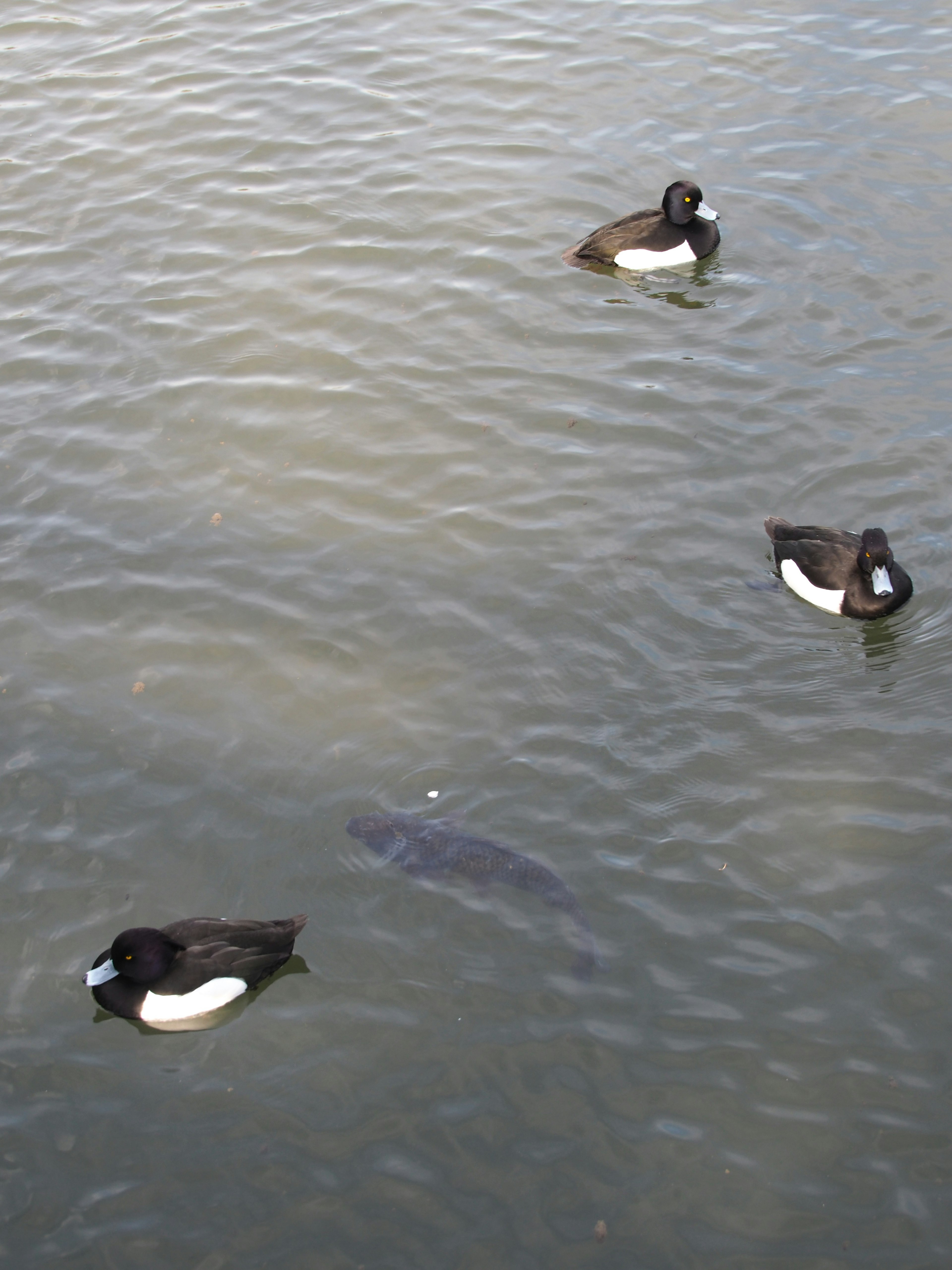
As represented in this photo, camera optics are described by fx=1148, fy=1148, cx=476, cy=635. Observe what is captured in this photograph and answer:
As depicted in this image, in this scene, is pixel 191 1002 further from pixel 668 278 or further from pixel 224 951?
pixel 668 278

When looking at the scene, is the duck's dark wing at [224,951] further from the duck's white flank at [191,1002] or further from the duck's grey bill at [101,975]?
the duck's grey bill at [101,975]

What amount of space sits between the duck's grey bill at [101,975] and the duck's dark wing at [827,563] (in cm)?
439

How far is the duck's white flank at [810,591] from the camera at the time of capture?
22.4 feet

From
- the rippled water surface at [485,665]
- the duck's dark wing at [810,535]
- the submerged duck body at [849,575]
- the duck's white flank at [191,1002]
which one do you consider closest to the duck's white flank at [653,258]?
the rippled water surface at [485,665]

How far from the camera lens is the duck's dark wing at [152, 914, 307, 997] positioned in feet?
17.4

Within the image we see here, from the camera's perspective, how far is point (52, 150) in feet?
38.9

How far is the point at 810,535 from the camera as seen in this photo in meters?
7.13

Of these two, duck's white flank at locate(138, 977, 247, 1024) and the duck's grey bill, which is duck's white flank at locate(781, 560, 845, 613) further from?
the duck's grey bill

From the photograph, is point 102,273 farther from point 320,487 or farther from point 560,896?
point 560,896

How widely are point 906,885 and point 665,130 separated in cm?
852

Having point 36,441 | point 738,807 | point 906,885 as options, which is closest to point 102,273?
point 36,441

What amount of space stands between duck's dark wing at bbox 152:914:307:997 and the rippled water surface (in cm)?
17

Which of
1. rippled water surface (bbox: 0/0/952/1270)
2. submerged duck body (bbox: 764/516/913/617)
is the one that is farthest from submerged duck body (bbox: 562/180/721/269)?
→ submerged duck body (bbox: 764/516/913/617)

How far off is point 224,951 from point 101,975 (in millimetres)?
561
